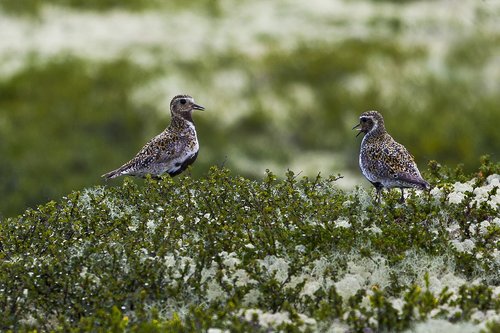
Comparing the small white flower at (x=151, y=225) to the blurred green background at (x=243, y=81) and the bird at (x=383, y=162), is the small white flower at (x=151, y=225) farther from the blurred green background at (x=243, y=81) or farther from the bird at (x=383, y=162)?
the blurred green background at (x=243, y=81)

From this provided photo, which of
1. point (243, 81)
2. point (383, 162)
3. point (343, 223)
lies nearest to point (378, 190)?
point (383, 162)

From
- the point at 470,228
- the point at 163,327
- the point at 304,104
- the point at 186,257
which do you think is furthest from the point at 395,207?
the point at 304,104

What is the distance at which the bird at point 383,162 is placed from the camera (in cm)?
1525

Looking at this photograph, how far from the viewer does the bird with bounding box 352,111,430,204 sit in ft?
50.0

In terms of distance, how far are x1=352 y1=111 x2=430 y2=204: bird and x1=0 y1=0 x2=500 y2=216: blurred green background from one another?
3553 cm

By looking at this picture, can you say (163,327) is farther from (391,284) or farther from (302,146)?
(302,146)

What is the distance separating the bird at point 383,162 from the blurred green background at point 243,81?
3553cm

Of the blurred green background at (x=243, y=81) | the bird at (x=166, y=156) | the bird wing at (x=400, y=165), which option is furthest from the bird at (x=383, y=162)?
the blurred green background at (x=243, y=81)

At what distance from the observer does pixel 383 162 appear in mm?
15664

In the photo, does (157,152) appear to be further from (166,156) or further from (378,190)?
(378,190)

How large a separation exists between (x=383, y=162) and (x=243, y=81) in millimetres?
48761

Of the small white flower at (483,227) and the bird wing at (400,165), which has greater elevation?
the bird wing at (400,165)

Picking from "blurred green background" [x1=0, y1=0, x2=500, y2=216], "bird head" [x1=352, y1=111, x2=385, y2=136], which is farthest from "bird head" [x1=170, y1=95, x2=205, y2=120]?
"blurred green background" [x1=0, y1=0, x2=500, y2=216]

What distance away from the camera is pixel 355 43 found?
68.6 metres
